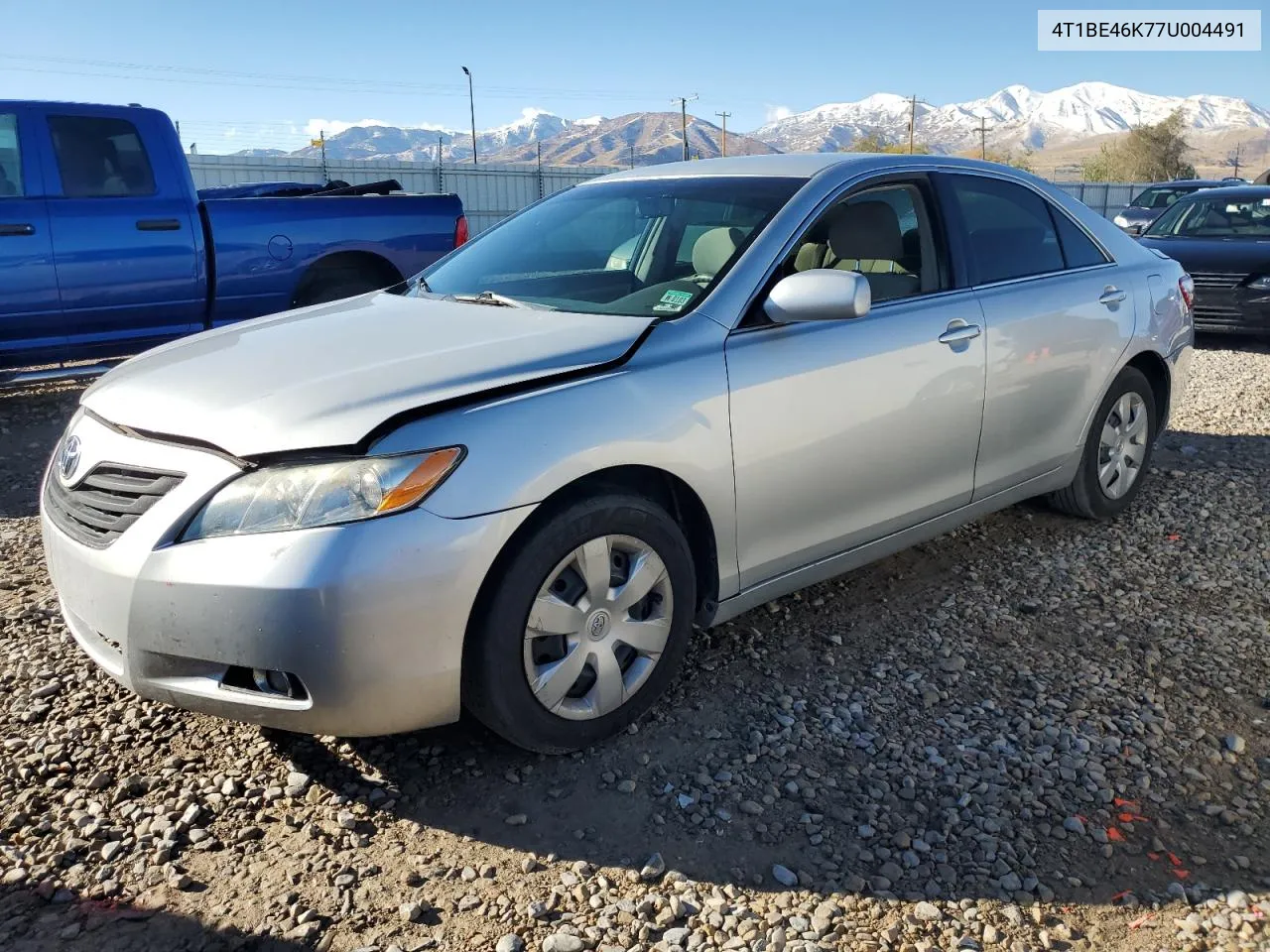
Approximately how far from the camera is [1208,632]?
3.78m

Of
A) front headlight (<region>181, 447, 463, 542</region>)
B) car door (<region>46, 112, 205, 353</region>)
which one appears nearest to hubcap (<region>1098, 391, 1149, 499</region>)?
front headlight (<region>181, 447, 463, 542</region>)

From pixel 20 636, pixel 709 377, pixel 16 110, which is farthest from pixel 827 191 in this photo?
pixel 16 110

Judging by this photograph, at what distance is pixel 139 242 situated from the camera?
268 inches

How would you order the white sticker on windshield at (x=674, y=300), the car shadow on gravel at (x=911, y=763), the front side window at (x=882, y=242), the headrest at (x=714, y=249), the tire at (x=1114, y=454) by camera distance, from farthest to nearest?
the tire at (x=1114, y=454)
the front side window at (x=882, y=242)
the headrest at (x=714, y=249)
the white sticker on windshield at (x=674, y=300)
the car shadow on gravel at (x=911, y=763)

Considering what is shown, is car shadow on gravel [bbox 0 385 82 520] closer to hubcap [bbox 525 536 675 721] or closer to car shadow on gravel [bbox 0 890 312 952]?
car shadow on gravel [bbox 0 890 312 952]

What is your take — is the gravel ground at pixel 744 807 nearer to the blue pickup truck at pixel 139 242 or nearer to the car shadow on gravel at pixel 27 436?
the car shadow on gravel at pixel 27 436

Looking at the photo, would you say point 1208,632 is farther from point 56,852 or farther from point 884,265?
point 56,852

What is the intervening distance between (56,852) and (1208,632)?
12.2 ft

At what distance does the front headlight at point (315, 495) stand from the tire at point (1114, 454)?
3250 mm

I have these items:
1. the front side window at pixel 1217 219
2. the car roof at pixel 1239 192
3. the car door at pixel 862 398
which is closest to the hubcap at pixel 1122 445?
the car door at pixel 862 398

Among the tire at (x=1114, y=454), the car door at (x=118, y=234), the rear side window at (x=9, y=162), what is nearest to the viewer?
the tire at (x=1114, y=454)

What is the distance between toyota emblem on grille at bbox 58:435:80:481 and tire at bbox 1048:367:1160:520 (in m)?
3.87

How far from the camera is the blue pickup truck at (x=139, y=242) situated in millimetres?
6523

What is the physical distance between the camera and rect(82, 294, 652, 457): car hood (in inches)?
101
